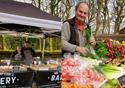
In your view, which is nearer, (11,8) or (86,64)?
(11,8)

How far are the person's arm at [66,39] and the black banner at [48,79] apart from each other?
38cm

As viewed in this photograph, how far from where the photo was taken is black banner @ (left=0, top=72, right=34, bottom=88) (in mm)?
3238

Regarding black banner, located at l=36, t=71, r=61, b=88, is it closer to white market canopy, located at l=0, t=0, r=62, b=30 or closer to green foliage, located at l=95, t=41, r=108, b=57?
white market canopy, located at l=0, t=0, r=62, b=30

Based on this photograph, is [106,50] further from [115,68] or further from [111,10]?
[111,10]

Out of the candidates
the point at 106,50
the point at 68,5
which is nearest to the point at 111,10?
the point at 68,5

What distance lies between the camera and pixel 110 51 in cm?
448

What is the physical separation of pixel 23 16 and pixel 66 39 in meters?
0.90

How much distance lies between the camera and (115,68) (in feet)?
14.0

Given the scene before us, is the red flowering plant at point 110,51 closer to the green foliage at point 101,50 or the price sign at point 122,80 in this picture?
the green foliage at point 101,50

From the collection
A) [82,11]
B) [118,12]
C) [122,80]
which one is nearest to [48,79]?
[82,11]

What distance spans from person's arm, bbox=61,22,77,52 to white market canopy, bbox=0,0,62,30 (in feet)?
0.81

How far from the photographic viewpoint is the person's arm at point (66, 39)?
159 inches

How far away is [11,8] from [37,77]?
775 mm

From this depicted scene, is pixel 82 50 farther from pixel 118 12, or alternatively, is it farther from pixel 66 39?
pixel 118 12
